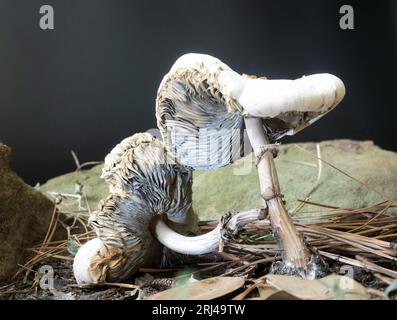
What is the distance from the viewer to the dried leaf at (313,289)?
756 mm

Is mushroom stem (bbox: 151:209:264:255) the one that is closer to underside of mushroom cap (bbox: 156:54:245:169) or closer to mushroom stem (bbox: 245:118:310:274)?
mushroom stem (bbox: 245:118:310:274)

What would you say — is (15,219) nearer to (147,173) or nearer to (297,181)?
(147,173)

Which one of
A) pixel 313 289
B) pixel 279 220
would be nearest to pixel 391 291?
pixel 313 289

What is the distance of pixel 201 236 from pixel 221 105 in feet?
1.03

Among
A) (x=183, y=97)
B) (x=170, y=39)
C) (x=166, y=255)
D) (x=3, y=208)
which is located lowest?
(x=166, y=255)

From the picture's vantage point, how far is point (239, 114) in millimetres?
987

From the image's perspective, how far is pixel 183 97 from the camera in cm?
106

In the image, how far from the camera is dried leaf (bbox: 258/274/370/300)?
0.76m

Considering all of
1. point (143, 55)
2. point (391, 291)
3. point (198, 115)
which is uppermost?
point (143, 55)

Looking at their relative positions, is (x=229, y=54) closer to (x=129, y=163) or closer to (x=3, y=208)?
(x=129, y=163)

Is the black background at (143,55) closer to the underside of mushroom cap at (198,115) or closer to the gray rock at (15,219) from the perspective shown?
the gray rock at (15,219)

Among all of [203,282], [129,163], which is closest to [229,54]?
[129,163]

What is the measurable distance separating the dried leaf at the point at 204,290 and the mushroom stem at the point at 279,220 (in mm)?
114
